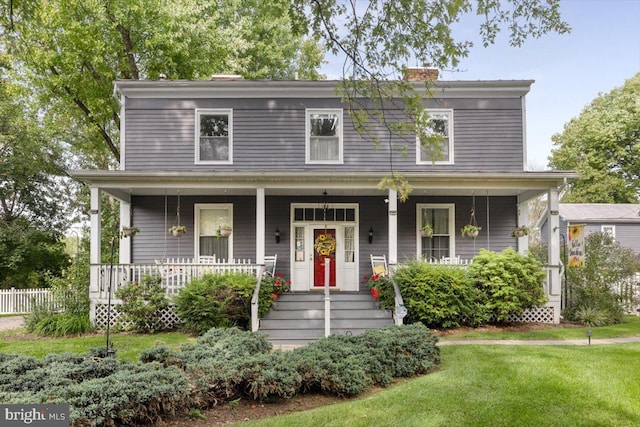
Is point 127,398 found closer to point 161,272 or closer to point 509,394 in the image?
point 509,394

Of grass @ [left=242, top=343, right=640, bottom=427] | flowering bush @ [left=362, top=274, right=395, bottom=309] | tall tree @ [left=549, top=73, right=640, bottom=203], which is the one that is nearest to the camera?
grass @ [left=242, top=343, right=640, bottom=427]

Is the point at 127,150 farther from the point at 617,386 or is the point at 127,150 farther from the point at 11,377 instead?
the point at 617,386

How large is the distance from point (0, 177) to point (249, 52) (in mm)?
14171

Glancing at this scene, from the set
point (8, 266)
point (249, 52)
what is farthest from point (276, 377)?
point (249, 52)

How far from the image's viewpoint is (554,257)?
36.3ft

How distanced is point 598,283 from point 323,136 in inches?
333

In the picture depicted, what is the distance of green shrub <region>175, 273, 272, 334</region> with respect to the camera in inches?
376

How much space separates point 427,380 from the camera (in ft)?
19.5

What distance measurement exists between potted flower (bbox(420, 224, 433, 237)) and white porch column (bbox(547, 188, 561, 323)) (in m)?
2.94

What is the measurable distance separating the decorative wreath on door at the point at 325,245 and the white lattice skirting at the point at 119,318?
4325mm

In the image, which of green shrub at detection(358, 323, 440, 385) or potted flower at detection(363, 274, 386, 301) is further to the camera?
potted flower at detection(363, 274, 386, 301)

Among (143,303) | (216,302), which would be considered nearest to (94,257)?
(143,303)

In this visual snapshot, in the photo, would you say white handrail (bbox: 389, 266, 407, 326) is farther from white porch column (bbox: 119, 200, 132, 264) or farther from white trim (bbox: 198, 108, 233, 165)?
white porch column (bbox: 119, 200, 132, 264)

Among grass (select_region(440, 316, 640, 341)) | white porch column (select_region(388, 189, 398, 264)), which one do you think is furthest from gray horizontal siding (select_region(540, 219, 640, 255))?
white porch column (select_region(388, 189, 398, 264))
